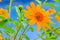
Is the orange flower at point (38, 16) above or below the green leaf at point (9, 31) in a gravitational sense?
above

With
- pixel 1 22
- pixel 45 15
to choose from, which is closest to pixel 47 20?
pixel 45 15

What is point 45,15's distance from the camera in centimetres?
45

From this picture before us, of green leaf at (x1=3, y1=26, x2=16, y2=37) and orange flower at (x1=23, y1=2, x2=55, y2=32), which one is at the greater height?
orange flower at (x1=23, y1=2, x2=55, y2=32)

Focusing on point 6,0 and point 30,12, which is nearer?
point 30,12

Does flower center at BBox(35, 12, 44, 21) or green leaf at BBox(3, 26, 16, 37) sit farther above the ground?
flower center at BBox(35, 12, 44, 21)

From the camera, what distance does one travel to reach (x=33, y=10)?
44 cm

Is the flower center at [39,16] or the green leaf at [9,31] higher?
the flower center at [39,16]

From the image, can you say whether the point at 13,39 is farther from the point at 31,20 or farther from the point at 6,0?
the point at 6,0

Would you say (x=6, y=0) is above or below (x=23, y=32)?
above

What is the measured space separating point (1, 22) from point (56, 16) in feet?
0.55

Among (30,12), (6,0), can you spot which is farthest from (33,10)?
(6,0)

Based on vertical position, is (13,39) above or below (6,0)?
below

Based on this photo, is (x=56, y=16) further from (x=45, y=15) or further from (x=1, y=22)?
(x=1, y=22)

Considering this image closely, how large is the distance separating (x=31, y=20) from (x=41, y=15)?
0.12 ft
